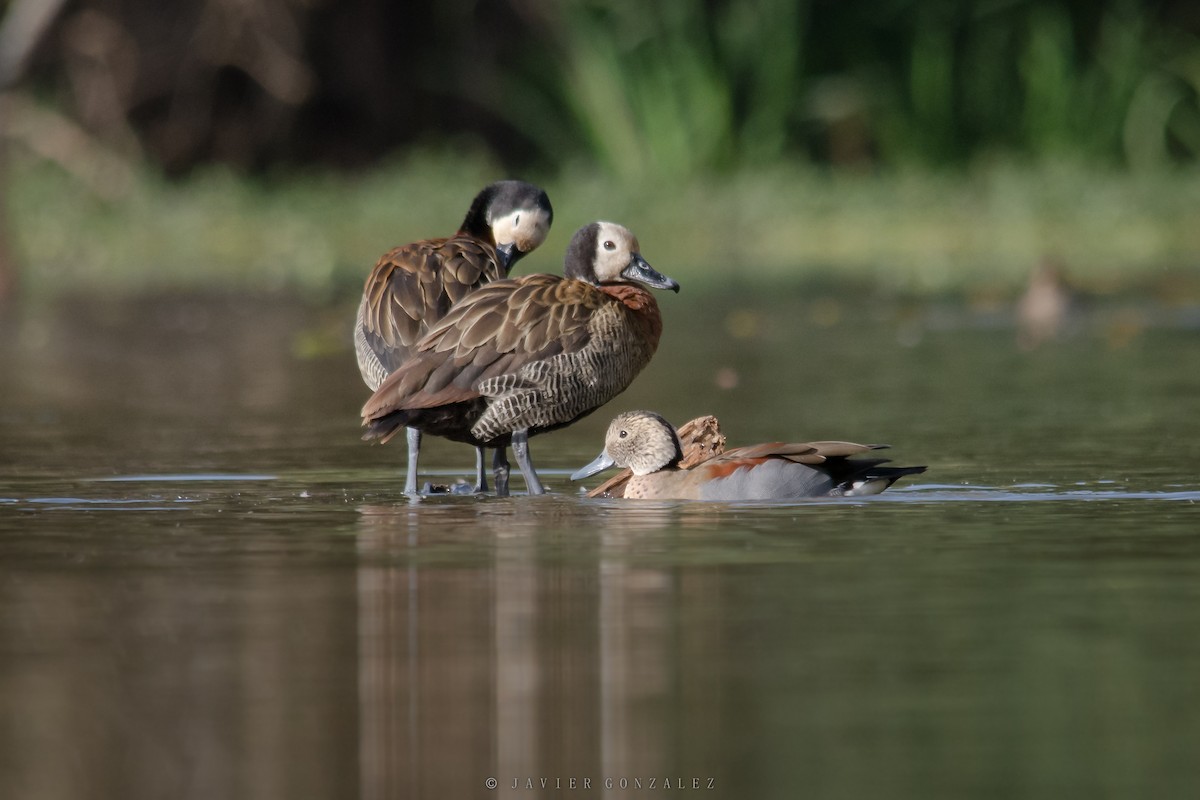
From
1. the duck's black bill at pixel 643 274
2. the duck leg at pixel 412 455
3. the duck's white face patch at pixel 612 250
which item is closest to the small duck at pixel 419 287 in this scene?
the duck leg at pixel 412 455

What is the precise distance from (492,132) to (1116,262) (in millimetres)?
9698

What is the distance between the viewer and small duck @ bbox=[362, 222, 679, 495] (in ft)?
31.3

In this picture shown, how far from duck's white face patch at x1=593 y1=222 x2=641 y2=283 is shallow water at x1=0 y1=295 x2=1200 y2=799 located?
86cm

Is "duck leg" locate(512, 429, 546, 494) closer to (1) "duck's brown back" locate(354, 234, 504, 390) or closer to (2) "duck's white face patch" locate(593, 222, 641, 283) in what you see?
(1) "duck's brown back" locate(354, 234, 504, 390)

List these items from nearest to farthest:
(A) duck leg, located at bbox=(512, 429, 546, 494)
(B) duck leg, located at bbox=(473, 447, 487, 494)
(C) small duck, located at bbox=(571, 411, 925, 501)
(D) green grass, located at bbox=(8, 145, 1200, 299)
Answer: (C) small duck, located at bbox=(571, 411, 925, 501)
(A) duck leg, located at bbox=(512, 429, 546, 494)
(B) duck leg, located at bbox=(473, 447, 487, 494)
(D) green grass, located at bbox=(8, 145, 1200, 299)

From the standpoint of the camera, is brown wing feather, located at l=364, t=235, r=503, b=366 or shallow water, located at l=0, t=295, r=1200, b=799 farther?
brown wing feather, located at l=364, t=235, r=503, b=366

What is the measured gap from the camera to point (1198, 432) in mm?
11344

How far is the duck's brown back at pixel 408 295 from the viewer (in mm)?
10078

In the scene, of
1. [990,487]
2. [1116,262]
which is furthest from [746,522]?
[1116,262]

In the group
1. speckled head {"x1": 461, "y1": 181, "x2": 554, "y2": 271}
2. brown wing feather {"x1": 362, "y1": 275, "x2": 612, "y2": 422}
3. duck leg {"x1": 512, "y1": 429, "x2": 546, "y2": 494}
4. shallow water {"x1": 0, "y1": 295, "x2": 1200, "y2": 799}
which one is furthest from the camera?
speckled head {"x1": 461, "y1": 181, "x2": 554, "y2": 271}

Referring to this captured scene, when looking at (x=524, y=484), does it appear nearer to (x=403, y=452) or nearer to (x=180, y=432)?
(x=403, y=452)

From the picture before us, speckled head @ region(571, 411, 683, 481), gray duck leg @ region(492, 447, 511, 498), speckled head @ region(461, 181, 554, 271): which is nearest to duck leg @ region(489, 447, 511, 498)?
gray duck leg @ region(492, 447, 511, 498)

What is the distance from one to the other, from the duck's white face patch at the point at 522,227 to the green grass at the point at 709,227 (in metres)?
10.5

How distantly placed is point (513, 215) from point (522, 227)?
0.21 ft
